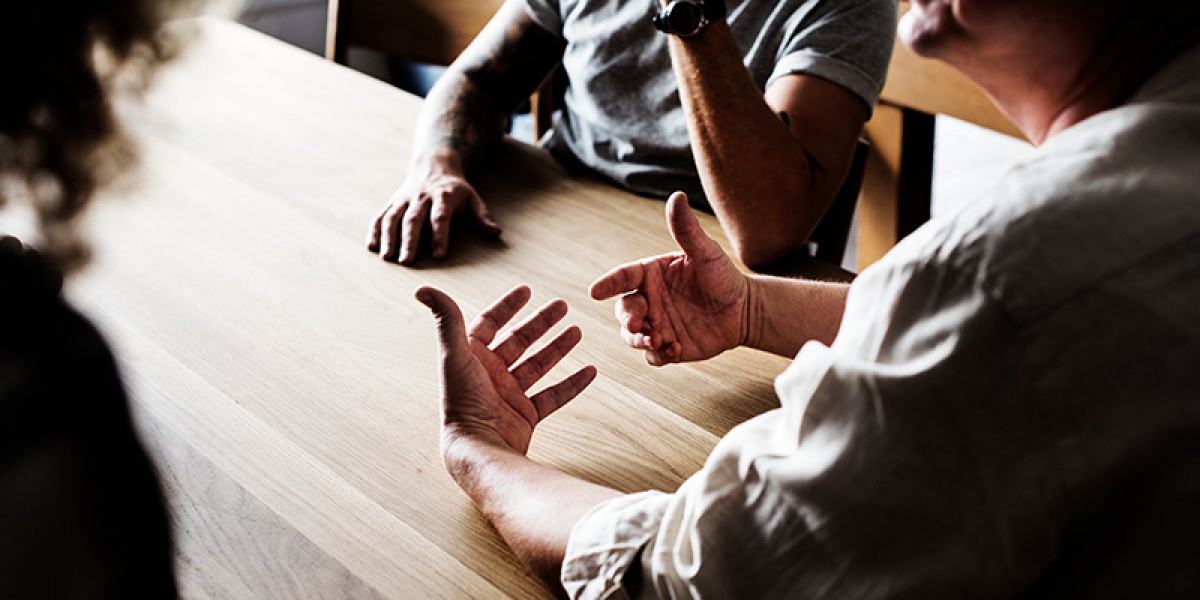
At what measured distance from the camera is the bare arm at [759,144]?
4.31 ft

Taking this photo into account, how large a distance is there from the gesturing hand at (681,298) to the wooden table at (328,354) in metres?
0.03

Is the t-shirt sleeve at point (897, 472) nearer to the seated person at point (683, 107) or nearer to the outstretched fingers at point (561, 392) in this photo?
the outstretched fingers at point (561, 392)

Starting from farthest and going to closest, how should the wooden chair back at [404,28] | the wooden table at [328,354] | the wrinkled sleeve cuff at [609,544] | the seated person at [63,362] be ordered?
1. the wooden chair back at [404,28]
2. the wooden table at [328,354]
3. the wrinkled sleeve cuff at [609,544]
4. the seated person at [63,362]

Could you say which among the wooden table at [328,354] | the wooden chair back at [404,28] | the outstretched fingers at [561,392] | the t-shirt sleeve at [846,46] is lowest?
the wooden chair back at [404,28]

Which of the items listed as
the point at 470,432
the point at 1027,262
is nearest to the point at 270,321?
the point at 470,432

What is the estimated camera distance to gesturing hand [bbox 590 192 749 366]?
3.60 ft

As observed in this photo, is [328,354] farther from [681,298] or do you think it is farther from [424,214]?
[681,298]

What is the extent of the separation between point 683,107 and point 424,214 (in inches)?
16.3

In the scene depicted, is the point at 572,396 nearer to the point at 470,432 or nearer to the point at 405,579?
the point at 470,432

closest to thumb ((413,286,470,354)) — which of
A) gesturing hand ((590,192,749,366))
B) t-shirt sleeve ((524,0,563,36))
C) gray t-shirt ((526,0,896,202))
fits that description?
gesturing hand ((590,192,749,366))

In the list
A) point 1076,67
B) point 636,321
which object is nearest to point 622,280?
point 636,321

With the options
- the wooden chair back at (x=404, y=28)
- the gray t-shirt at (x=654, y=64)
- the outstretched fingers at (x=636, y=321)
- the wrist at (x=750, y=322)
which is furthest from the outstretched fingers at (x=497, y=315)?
the wooden chair back at (x=404, y=28)

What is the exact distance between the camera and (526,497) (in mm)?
875

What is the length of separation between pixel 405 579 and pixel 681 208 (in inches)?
19.3
